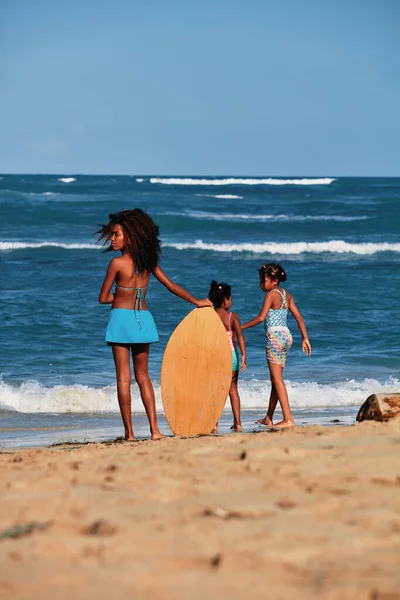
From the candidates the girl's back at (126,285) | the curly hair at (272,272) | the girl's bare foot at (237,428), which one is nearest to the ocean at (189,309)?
the girl's bare foot at (237,428)

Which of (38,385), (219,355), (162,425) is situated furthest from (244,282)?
(219,355)

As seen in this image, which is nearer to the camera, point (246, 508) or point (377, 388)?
point (246, 508)

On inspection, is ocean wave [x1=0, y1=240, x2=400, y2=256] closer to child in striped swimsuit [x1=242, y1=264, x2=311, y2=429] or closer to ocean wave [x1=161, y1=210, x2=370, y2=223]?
ocean wave [x1=161, y1=210, x2=370, y2=223]

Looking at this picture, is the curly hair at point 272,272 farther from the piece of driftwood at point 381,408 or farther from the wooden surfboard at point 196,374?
the piece of driftwood at point 381,408

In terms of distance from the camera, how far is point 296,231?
30.8 m

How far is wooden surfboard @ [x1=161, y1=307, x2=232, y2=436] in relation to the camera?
6375 mm

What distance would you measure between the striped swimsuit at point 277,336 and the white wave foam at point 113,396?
1851 mm

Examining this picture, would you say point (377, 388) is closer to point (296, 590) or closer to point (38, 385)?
point (38, 385)

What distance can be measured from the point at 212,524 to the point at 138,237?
3.28m

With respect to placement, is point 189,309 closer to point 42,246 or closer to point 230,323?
point 230,323

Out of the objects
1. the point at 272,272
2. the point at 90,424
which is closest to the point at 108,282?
the point at 272,272

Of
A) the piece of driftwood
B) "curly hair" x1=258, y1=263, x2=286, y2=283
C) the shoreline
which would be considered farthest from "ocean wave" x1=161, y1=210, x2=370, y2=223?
the piece of driftwood

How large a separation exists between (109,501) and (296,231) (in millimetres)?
27818

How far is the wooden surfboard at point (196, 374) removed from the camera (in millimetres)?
6375
